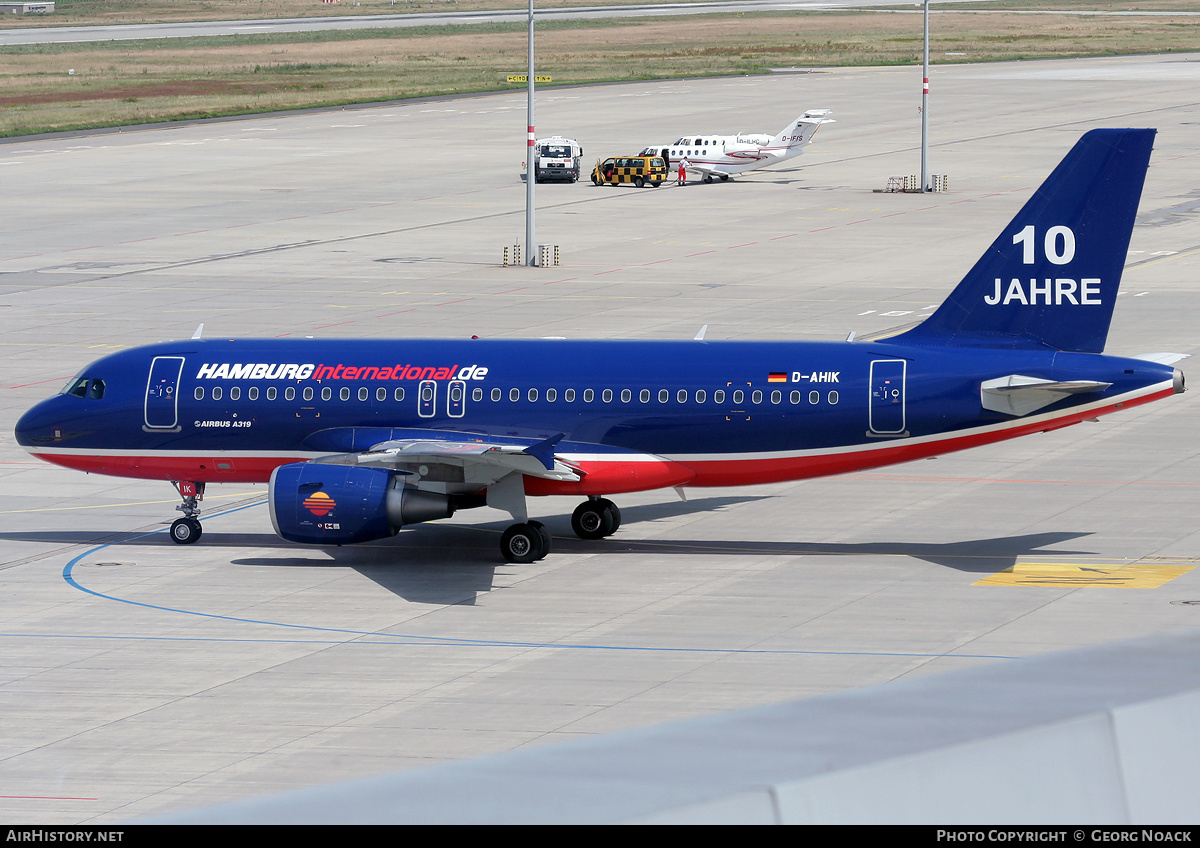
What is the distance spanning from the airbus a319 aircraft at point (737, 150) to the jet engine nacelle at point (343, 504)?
71353 mm

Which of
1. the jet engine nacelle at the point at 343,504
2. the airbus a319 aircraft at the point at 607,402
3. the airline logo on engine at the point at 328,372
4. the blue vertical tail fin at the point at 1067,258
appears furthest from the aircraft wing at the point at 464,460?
the blue vertical tail fin at the point at 1067,258

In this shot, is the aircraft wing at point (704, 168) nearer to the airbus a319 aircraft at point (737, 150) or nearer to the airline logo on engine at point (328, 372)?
the airbus a319 aircraft at point (737, 150)

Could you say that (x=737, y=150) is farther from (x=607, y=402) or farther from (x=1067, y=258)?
(x=607, y=402)

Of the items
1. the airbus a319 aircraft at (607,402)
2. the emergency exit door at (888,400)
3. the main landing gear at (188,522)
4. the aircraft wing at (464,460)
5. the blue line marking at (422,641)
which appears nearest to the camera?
the blue line marking at (422,641)

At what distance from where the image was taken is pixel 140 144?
382 feet

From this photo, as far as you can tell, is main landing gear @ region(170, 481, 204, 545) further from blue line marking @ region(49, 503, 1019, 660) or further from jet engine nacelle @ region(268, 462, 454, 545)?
blue line marking @ region(49, 503, 1019, 660)

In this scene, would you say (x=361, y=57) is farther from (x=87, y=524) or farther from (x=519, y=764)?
(x=519, y=764)

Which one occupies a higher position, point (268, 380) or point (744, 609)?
point (268, 380)

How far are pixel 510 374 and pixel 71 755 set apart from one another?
1356 centimetres

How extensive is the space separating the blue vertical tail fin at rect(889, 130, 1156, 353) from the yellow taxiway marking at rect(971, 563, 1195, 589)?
418cm

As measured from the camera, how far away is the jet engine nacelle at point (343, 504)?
98.3 ft

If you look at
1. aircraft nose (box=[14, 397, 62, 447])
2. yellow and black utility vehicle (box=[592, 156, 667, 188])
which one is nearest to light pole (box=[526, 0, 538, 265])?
yellow and black utility vehicle (box=[592, 156, 667, 188])

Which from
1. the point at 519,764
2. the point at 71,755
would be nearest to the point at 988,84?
the point at 71,755

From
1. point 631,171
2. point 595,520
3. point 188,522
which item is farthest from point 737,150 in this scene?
point 188,522
